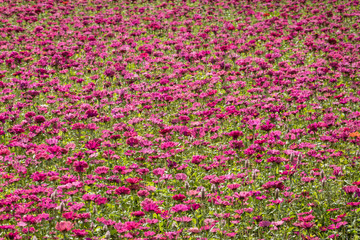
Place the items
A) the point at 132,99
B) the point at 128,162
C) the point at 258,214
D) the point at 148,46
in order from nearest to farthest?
the point at 258,214 → the point at 128,162 → the point at 132,99 → the point at 148,46

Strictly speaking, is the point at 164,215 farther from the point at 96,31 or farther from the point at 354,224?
the point at 96,31

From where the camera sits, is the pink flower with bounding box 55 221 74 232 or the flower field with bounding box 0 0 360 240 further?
the flower field with bounding box 0 0 360 240

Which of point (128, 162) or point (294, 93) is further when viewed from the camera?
point (294, 93)

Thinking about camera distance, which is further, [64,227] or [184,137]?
[184,137]

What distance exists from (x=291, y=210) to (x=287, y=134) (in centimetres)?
195

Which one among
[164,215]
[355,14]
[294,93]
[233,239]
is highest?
[355,14]

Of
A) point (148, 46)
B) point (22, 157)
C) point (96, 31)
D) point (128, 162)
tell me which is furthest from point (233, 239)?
point (96, 31)

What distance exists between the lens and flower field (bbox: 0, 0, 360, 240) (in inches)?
190

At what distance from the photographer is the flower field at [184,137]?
4.82 meters

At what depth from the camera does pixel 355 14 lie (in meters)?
13.6

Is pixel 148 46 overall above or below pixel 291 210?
above

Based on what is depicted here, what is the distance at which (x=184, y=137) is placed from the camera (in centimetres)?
729

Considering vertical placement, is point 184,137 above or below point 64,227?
below

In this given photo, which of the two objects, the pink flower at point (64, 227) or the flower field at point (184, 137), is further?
the flower field at point (184, 137)
